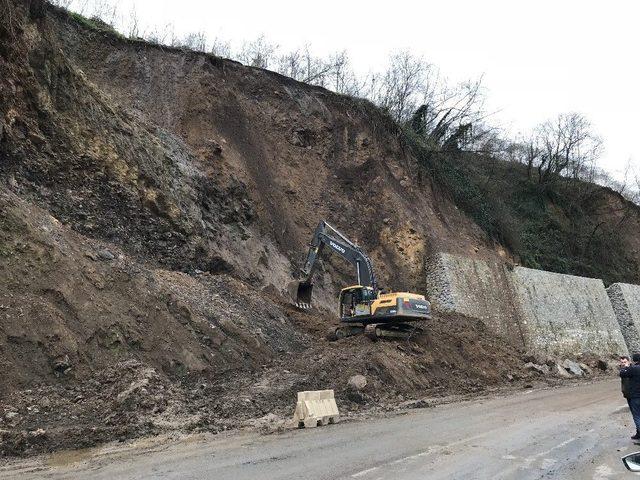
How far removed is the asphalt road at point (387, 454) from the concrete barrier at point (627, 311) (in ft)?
72.4

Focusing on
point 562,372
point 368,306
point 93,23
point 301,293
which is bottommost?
point 562,372

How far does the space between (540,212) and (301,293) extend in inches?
980

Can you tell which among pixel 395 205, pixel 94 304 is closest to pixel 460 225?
pixel 395 205

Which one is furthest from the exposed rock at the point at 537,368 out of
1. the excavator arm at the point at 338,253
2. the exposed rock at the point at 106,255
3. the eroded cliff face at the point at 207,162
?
the exposed rock at the point at 106,255

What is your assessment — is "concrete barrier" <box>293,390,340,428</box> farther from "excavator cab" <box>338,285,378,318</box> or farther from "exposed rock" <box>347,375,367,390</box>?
"excavator cab" <box>338,285,378,318</box>

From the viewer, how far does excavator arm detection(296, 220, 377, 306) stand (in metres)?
15.8

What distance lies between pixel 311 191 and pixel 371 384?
11.9 m

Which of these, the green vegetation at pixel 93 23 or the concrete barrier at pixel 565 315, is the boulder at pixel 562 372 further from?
the green vegetation at pixel 93 23

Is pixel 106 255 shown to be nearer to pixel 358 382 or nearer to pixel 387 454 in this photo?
pixel 358 382

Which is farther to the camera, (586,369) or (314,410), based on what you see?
(586,369)

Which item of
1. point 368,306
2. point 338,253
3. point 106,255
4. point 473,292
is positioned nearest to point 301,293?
point 338,253

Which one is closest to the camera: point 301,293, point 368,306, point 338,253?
point 368,306

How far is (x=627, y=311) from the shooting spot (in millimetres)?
28766

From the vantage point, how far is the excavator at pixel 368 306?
46.6 feet
